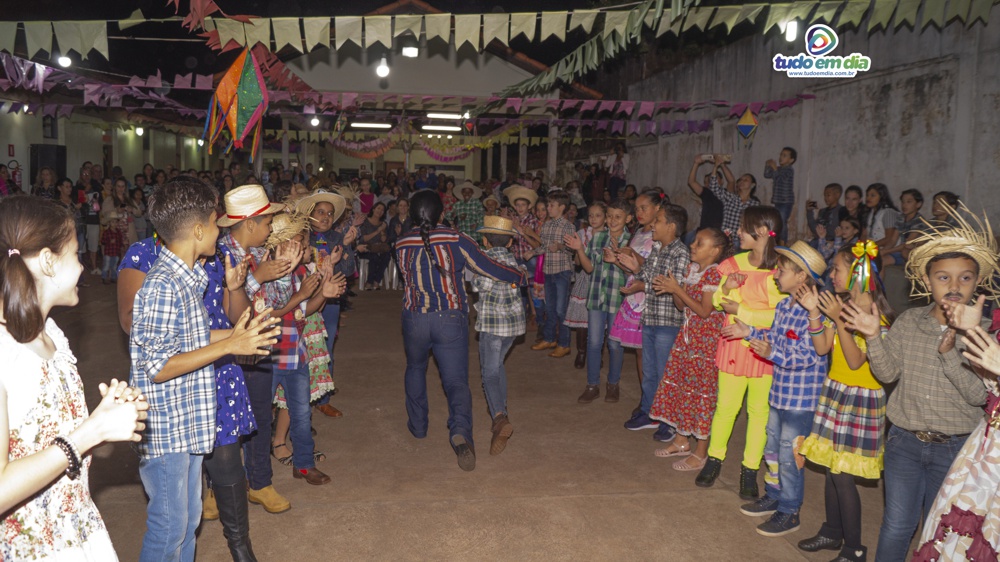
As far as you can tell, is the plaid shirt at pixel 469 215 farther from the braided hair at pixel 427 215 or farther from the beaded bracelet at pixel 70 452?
the beaded bracelet at pixel 70 452

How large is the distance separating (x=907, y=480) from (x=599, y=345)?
11.4ft

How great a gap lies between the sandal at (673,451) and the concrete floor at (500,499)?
3.7 inches

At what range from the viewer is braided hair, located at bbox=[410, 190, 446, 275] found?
488 centimetres

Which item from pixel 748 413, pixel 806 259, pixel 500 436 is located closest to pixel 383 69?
pixel 500 436

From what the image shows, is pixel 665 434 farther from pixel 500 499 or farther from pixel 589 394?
pixel 500 499

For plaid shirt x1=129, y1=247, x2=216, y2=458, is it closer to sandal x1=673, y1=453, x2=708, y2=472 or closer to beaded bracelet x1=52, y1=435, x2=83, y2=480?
beaded bracelet x1=52, y1=435, x2=83, y2=480

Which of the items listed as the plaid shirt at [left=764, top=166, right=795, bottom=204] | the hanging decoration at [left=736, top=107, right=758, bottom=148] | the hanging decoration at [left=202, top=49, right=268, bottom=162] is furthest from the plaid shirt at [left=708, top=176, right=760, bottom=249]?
the hanging decoration at [left=202, top=49, right=268, bottom=162]

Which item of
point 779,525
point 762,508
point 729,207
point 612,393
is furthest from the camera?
point 729,207

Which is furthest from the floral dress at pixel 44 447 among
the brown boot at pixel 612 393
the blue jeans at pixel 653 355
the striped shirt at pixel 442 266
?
the brown boot at pixel 612 393

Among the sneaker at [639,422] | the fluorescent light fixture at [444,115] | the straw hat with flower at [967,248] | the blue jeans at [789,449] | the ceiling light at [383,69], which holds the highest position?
the ceiling light at [383,69]

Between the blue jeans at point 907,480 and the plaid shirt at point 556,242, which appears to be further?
the plaid shirt at point 556,242

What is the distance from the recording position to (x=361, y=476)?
480 cm

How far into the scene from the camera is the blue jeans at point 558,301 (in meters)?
8.34

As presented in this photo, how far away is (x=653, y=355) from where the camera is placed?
569 cm
